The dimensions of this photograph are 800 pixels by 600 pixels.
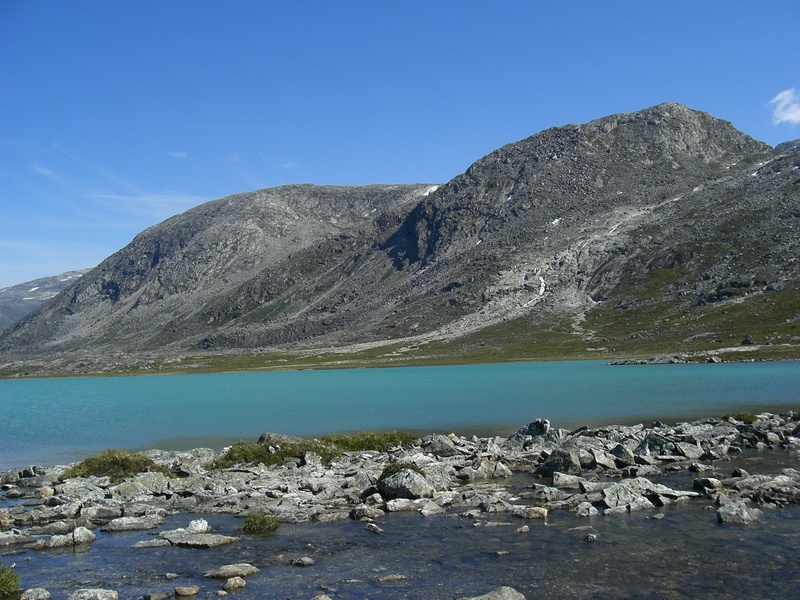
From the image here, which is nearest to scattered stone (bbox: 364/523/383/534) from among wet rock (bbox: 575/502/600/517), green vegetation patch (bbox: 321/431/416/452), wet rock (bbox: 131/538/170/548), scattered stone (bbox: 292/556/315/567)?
scattered stone (bbox: 292/556/315/567)

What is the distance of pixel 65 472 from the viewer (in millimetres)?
35062

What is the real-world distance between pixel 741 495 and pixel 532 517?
27.7 feet

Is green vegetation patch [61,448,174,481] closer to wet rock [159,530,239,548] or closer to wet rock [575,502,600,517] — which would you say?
wet rock [159,530,239,548]

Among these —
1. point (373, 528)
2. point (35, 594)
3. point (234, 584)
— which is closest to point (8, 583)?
point (35, 594)

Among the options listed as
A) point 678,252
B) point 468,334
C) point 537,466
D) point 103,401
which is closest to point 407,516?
point 537,466

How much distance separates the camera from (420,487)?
27031 mm

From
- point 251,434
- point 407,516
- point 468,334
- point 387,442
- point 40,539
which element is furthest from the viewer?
point 468,334

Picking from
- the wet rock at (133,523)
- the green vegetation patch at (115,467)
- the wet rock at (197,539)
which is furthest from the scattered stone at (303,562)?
the green vegetation patch at (115,467)

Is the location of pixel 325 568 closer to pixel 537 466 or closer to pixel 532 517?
pixel 532 517

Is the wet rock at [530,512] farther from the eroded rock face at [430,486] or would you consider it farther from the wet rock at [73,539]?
the wet rock at [73,539]

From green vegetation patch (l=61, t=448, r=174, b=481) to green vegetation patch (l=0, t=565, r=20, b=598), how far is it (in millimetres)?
16787

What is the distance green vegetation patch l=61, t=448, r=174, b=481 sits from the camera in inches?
1352

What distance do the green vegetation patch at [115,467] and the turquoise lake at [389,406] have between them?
368 inches

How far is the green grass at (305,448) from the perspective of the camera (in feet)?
122
